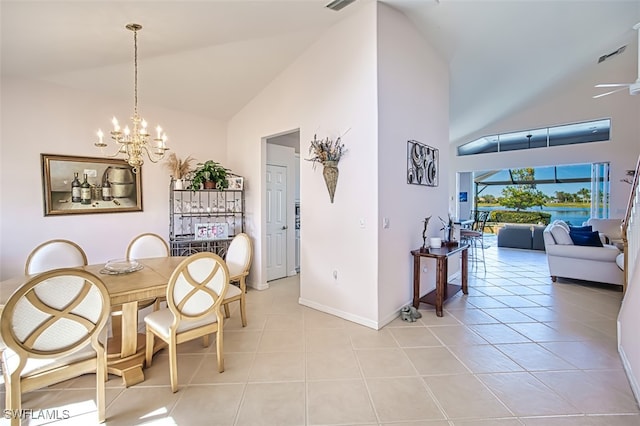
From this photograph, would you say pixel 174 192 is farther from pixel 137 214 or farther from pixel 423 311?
pixel 423 311

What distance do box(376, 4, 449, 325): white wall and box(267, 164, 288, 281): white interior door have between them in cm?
230

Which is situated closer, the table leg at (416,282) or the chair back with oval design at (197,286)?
the chair back with oval design at (197,286)

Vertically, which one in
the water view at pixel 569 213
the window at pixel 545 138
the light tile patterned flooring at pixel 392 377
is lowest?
the light tile patterned flooring at pixel 392 377

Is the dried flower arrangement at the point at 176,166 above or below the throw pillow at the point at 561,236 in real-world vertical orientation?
above

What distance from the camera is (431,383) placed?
2.30 meters

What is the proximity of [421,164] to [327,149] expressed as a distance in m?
1.41

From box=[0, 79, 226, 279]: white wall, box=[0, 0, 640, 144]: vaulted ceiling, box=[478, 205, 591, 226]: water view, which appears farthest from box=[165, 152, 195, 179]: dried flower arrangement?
box=[478, 205, 591, 226]: water view

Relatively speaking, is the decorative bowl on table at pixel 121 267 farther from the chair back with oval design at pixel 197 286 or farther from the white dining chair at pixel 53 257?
the chair back with oval design at pixel 197 286

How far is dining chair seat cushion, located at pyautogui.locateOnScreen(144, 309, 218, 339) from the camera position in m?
2.30

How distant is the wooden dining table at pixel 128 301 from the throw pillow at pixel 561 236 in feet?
19.4

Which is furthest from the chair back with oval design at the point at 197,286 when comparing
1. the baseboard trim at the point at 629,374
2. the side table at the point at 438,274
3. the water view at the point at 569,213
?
the water view at the point at 569,213

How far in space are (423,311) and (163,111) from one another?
4753 millimetres

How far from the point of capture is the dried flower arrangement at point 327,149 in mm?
3560

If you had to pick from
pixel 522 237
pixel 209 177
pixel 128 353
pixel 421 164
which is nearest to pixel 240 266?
pixel 128 353
